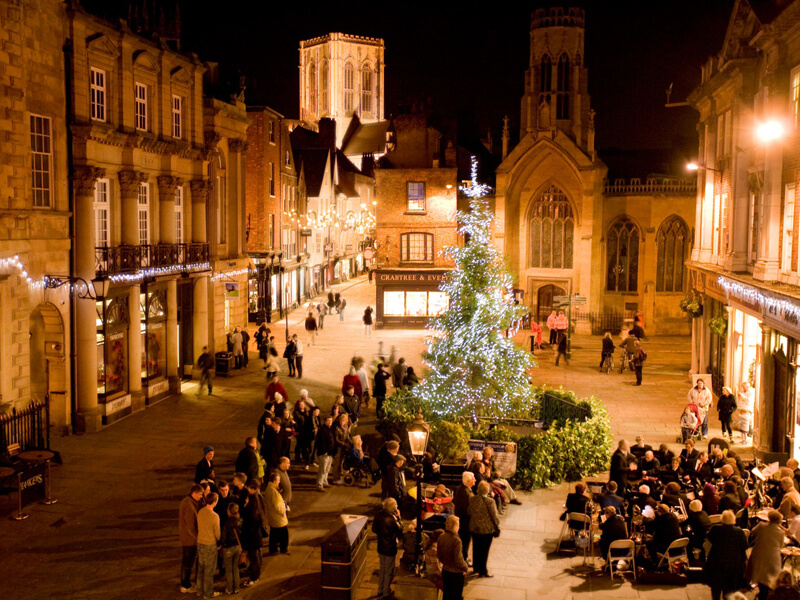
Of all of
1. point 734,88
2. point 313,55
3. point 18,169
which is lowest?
point 18,169

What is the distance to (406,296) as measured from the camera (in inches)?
1759

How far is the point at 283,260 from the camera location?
49.3m

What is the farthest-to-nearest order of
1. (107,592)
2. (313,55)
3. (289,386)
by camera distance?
(313,55) < (289,386) < (107,592)

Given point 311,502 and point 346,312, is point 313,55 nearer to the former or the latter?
point 346,312

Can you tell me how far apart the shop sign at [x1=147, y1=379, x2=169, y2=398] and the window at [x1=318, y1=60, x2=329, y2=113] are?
3238 inches

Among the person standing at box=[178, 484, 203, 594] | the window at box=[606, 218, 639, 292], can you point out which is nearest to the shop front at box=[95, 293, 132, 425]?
the person standing at box=[178, 484, 203, 594]

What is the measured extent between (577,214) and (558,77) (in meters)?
7.81

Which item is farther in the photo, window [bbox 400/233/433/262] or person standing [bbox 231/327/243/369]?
window [bbox 400/233/433/262]

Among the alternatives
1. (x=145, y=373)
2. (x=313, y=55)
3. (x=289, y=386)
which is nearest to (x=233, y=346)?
(x=289, y=386)

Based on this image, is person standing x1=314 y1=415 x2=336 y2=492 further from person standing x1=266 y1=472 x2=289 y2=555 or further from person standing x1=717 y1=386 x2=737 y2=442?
person standing x1=717 y1=386 x2=737 y2=442

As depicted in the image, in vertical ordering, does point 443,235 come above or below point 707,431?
above

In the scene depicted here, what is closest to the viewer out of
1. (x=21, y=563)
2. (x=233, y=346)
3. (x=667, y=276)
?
(x=21, y=563)

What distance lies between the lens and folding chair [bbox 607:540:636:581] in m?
12.2

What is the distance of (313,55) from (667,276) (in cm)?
7373
